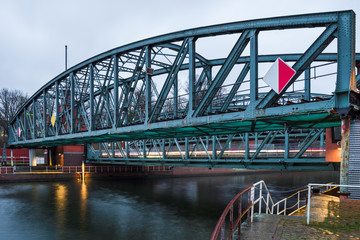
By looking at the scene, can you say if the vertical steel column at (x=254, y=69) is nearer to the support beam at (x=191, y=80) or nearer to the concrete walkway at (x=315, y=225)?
the support beam at (x=191, y=80)

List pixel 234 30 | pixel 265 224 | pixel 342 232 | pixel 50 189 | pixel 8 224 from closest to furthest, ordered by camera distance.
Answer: pixel 342 232
pixel 265 224
pixel 234 30
pixel 8 224
pixel 50 189

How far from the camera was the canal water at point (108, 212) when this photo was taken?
63.4 feet

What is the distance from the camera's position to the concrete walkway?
778cm

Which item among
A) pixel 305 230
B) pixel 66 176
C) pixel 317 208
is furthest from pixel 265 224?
pixel 66 176

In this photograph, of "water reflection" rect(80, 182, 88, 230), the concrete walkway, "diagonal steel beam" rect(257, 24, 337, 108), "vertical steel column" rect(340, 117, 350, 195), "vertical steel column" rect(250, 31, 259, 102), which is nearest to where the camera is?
the concrete walkway

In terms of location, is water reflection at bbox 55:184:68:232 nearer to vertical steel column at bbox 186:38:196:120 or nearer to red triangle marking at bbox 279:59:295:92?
vertical steel column at bbox 186:38:196:120

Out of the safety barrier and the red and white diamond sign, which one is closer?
the red and white diamond sign

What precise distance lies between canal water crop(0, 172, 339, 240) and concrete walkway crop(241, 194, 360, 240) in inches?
390

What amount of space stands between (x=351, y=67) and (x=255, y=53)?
163 inches

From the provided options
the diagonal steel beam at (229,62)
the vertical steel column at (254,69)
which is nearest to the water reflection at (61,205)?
the diagonal steel beam at (229,62)

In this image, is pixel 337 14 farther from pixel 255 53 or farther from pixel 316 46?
pixel 255 53

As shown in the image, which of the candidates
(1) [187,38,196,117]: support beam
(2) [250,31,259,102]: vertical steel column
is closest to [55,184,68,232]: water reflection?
(1) [187,38,196,117]: support beam

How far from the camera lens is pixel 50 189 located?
3734 cm

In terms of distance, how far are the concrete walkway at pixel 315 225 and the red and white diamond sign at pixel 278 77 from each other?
5.00m
